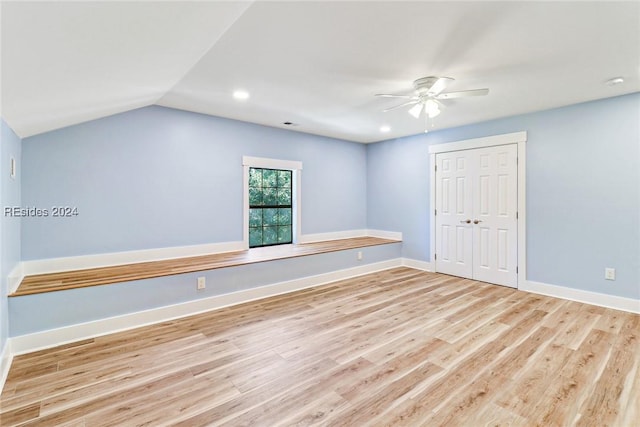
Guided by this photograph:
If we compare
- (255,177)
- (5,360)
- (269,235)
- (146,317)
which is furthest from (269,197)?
(5,360)

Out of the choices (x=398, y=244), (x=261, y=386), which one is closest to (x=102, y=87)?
(x=261, y=386)

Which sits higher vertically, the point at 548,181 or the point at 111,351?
the point at 548,181

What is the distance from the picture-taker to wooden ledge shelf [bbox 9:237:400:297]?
2.75m

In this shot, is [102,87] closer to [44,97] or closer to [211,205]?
[44,97]

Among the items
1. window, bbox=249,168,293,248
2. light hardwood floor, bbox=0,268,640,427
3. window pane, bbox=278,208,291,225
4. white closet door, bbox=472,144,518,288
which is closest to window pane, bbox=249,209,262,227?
window, bbox=249,168,293,248

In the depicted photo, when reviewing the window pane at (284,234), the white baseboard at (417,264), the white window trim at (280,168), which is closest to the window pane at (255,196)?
the white window trim at (280,168)

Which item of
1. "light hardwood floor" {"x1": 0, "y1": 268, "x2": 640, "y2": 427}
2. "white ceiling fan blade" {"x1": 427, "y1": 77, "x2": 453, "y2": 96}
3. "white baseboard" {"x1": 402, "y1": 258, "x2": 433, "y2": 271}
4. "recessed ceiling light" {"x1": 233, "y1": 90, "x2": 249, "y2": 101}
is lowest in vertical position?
"light hardwood floor" {"x1": 0, "y1": 268, "x2": 640, "y2": 427}

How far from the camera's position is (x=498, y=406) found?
1888 mm

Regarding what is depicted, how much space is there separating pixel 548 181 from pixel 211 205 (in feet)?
14.7

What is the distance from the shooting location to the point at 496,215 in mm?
4480

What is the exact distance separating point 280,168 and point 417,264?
2.94 m

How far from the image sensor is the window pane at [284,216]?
5.12 meters

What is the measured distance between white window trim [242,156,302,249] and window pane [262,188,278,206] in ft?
1.08

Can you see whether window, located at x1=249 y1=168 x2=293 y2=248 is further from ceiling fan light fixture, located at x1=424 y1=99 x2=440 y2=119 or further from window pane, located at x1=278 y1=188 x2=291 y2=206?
ceiling fan light fixture, located at x1=424 y1=99 x2=440 y2=119
